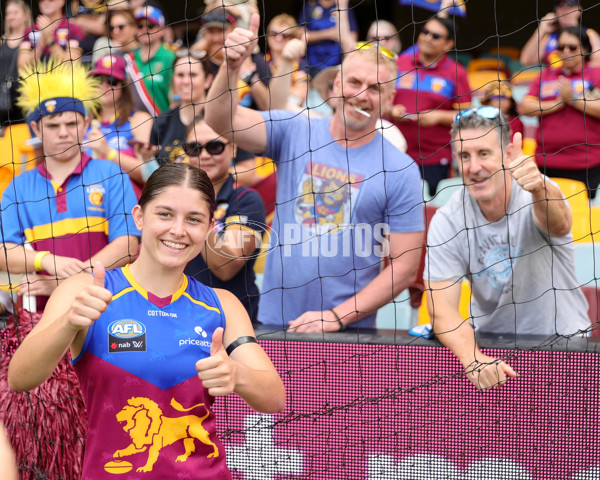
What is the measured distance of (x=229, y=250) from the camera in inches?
139

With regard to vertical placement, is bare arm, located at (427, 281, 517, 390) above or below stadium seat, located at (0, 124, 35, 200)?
below

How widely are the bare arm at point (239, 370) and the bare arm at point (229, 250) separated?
129cm

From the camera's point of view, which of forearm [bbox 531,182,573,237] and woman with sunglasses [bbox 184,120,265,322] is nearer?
forearm [bbox 531,182,573,237]

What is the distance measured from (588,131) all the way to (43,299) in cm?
353

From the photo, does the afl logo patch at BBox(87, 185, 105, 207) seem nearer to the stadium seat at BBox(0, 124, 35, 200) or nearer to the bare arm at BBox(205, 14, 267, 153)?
the bare arm at BBox(205, 14, 267, 153)

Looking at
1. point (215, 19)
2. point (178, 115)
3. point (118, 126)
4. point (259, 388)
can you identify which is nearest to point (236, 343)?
point (259, 388)

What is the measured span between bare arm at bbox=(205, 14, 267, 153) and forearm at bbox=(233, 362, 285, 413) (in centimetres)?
159

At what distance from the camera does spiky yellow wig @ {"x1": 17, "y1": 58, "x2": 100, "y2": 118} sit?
3695 millimetres

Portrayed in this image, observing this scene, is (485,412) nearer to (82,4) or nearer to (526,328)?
(526,328)

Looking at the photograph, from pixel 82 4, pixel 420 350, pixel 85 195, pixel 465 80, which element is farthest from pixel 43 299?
pixel 82 4

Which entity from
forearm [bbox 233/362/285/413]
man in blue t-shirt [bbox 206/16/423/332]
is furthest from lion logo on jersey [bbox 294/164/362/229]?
forearm [bbox 233/362/285/413]

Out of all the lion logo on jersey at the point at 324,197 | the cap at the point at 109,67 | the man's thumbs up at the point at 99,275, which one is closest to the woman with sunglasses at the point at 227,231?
the lion logo on jersey at the point at 324,197

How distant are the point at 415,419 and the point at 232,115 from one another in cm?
145

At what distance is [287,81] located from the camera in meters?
4.48
